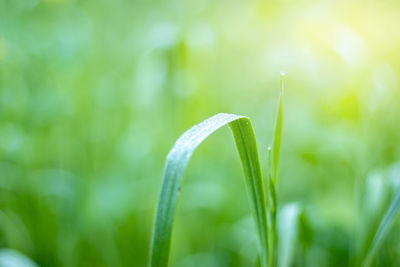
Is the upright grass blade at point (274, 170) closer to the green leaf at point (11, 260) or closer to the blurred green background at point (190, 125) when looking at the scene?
the blurred green background at point (190, 125)

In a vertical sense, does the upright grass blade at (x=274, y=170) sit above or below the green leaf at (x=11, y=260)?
above

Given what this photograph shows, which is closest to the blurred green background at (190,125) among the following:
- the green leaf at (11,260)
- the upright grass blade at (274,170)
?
the green leaf at (11,260)

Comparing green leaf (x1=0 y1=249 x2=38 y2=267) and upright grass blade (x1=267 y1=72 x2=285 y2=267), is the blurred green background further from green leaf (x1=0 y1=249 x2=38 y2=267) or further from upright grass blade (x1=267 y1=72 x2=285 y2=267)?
upright grass blade (x1=267 y1=72 x2=285 y2=267)

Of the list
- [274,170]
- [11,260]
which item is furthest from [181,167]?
[11,260]

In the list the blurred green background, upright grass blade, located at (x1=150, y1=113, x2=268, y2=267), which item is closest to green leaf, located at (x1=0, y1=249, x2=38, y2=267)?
the blurred green background

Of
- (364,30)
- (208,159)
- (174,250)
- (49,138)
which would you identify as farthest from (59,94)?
(364,30)

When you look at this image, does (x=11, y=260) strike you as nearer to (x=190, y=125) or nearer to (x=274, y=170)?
(x=190, y=125)

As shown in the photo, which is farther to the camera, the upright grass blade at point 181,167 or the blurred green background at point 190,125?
the blurred green background at point 190,125
